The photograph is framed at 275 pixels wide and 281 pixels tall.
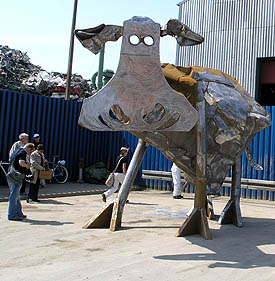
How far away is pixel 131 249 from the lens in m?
6.75

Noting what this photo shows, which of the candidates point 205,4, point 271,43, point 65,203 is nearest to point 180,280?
point 65,203

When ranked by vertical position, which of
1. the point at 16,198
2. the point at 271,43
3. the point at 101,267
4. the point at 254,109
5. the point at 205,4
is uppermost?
the point at 205,4

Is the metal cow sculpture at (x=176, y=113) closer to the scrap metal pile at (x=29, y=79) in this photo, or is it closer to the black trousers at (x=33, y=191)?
the black trousers at (x=33, y=191)

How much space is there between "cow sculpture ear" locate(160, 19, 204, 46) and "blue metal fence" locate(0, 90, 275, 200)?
346 inches

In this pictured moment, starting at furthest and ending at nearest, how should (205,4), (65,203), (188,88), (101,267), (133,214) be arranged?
(205,4) < (65,203) < (133,214) < (188,88) < (101,267)

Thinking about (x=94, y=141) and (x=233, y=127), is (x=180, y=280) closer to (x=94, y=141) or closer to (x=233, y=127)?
(x=233, y=127)

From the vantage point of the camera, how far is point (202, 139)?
7.79 meters

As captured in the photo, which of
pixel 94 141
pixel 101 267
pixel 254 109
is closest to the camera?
pixel 101 267

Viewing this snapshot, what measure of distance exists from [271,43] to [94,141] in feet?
29.6

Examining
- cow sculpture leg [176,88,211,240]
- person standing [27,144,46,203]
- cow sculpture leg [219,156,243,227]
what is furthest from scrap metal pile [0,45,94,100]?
cow sculpture leg [176,88,211,240]

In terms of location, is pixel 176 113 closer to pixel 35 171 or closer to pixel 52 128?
pixel 35 171

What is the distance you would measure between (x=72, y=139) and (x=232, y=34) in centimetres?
924

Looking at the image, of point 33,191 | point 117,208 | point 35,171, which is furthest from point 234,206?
point 33,191

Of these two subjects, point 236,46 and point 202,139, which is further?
point 236,46
